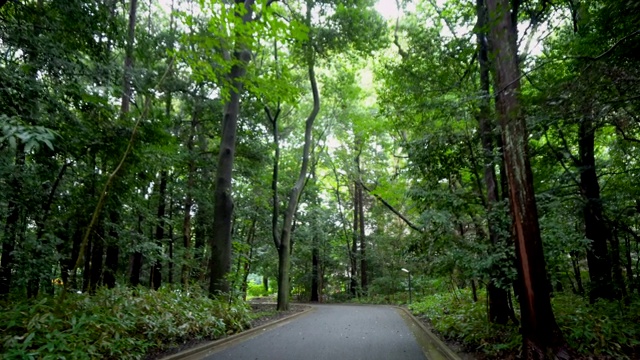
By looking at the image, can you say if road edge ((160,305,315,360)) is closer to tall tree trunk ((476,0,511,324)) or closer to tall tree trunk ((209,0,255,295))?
tall tree trunk ((209,0,255,295))

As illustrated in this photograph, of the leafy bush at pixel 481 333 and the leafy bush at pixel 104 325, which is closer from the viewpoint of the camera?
the leafy bush at pixel 104 325

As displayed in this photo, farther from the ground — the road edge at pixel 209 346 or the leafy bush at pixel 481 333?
the leafy bush at pixel 481 333

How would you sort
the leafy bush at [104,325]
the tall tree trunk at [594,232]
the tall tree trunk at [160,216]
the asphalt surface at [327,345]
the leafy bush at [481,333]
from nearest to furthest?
the leafy bush at [104,325] < the leafy bush at [481,333] < the asphalt surface at [327,345] < the tall tree trunk at [594,232] < the tall tree trunk at [160,216]

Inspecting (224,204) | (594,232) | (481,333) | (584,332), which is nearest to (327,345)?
(481,333)

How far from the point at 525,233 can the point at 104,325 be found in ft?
20.0

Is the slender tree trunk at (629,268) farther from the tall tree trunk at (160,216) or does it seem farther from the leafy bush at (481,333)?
the tall tree trunk at (160,216)

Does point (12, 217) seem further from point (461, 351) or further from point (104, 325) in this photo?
point (461, 351)

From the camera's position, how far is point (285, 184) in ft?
68.1

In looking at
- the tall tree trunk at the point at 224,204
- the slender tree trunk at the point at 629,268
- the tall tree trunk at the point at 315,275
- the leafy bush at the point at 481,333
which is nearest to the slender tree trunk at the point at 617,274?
the slender tree trunk at the point at 629,268

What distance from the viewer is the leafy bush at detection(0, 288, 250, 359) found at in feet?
13.9

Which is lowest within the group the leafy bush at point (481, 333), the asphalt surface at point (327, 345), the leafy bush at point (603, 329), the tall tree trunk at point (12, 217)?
the asphalt surface at point (327, 345)

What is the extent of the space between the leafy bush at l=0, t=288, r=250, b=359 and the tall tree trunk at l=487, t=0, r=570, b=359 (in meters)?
5.57

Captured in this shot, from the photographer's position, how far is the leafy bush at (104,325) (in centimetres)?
423

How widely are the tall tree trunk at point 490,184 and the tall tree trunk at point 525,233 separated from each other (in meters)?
0.85
